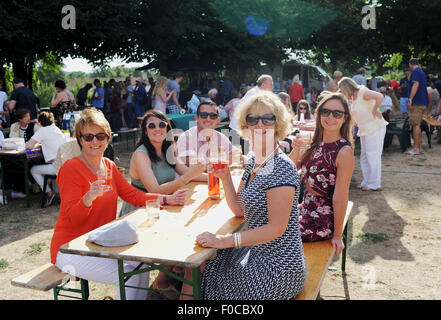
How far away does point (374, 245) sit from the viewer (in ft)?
14.9

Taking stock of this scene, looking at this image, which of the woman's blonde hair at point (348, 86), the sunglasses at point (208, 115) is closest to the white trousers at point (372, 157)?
the woman's blonde hair at point (348, 86)

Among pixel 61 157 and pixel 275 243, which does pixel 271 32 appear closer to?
pixel 61 157

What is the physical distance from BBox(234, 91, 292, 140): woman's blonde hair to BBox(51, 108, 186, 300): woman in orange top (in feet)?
2.73

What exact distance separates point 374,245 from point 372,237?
0.76 ft

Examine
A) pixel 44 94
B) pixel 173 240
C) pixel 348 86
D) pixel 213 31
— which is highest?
pixel 213 31

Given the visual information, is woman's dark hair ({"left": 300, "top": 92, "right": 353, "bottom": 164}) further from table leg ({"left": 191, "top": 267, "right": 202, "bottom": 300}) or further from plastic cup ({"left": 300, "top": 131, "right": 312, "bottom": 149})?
table leg ({"left": 191, "top": 267, "right": 202, "bottom": 300})

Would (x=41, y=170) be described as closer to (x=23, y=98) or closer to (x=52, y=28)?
(x=23, y=98)

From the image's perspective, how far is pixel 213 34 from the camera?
2031cm

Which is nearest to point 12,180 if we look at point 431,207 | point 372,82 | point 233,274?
point 233,274

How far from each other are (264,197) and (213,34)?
1915 cm

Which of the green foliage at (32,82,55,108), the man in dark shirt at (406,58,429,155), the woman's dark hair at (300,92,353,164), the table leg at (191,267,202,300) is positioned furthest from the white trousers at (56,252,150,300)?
the green foliage at (32,82,55,108)

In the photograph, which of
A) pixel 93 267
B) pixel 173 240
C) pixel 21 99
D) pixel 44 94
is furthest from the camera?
pixel 44 94

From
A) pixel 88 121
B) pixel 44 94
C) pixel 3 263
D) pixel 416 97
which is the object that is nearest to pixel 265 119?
pixel 88 121

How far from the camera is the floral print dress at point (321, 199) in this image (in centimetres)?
312
